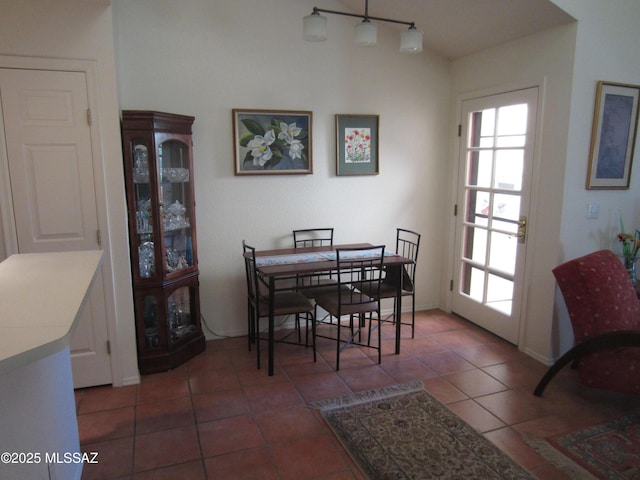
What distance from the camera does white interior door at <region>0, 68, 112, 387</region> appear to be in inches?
101

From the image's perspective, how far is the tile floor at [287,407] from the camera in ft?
7.18

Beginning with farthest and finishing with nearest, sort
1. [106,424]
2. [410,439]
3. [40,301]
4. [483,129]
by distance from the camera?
[483,129] < [106,424] < [410,439] < [40,301]

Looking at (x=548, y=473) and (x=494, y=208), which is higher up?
(x=494, y=208)

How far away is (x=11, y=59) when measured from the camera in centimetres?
249

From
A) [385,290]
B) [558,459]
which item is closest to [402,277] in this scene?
[385,290]

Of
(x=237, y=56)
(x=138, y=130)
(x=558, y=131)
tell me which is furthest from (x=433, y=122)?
(x=138, y=130)

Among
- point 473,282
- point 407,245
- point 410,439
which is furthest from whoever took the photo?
point 407,245

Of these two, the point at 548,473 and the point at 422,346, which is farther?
the point at 422,346

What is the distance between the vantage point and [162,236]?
302 cm

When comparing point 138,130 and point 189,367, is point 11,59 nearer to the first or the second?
point 138,130

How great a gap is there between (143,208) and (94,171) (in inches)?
15.4

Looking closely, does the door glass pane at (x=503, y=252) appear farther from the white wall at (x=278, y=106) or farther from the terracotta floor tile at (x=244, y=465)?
the terracotta floor tile at (x=244, y=465)

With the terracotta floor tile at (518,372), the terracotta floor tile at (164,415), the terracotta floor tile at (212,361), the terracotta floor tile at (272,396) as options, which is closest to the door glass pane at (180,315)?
the terracotta floor tile at (212,361)

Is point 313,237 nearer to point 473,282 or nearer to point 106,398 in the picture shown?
point 473,282
